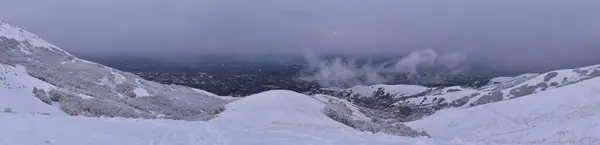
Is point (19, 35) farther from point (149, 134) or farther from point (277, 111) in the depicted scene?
point (149, 134)

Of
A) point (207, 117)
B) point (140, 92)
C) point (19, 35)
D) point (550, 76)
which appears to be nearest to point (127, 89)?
point (140, 92)

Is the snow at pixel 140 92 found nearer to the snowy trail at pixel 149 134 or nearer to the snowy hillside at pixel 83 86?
the snowy hillside at pixel 83 86

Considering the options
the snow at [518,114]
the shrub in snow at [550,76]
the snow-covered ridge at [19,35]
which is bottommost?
the snow at [518,114]

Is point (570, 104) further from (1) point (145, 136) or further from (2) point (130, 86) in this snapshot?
(1) point (145, 136)

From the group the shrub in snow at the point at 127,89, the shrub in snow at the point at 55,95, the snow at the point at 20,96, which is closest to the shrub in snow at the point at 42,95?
the snow at the point at 20,96

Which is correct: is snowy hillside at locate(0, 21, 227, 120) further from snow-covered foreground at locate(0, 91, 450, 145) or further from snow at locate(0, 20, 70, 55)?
snow-covered foreground at locate(0, 91, 450, 145)

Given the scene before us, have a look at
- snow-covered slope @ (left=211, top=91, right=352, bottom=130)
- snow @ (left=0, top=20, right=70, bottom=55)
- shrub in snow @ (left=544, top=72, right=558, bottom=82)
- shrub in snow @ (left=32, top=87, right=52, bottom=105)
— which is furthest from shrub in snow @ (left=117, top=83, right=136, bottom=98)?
shrub in snow @ (left=544, top=72, right=558, bottom=82)
